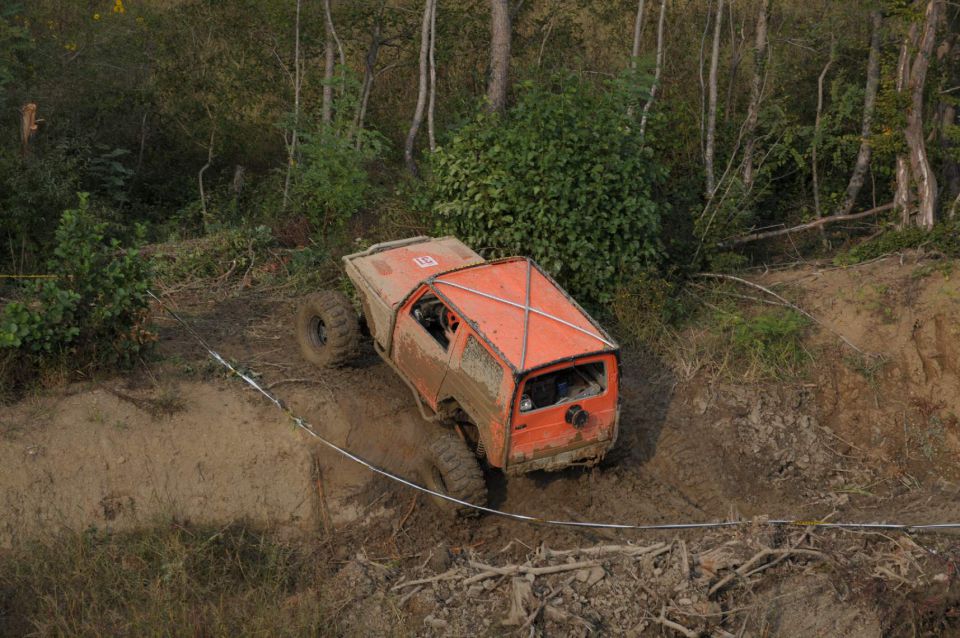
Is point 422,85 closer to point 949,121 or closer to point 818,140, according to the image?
point 818,140

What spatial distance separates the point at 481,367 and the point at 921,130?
7015mm

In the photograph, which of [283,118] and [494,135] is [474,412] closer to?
[494,135]

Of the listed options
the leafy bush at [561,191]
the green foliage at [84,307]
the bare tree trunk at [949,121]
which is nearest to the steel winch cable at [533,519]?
the green foliage at [84,307]

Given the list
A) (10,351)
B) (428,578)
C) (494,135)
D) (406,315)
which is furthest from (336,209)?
(428,578)

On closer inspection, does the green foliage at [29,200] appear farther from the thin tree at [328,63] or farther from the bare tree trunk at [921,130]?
the bare tree trunk at [921,130]

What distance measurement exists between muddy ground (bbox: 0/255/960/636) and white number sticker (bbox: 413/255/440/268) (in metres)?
1.28

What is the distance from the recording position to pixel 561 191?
31.1 ft

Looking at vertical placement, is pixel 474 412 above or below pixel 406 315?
below

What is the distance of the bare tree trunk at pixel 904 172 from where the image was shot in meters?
10.5

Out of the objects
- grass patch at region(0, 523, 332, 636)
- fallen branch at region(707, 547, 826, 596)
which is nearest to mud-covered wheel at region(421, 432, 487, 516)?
grass patch at region(0, 523, 332, 636)

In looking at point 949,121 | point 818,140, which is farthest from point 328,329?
point 949,121

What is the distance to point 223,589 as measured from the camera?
6.53 metres

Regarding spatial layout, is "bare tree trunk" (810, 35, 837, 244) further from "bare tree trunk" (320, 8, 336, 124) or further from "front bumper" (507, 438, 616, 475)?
"bare tree trunk" (320, 8, 336, 124)

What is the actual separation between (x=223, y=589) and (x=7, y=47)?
9152 millimetres
